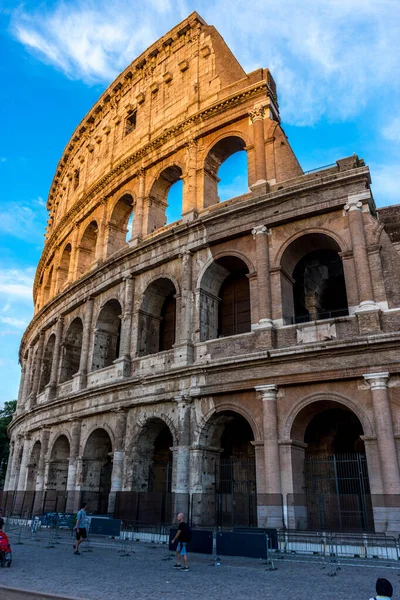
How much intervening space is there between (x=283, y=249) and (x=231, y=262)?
2336 millimetres

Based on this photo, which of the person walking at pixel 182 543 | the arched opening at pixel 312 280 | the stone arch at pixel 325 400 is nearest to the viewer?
the person walking at pixel 182 543

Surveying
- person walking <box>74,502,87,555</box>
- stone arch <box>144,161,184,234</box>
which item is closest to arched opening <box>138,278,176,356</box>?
stone arch <box>144,161,184,234</box>

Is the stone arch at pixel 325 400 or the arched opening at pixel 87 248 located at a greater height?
the arched opening at pixel 87 248

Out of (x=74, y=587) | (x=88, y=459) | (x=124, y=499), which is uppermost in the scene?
(x=88, y=459)

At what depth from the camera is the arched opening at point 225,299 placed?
15945mm

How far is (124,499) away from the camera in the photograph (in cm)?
1478

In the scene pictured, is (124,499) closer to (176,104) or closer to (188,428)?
(188,428)

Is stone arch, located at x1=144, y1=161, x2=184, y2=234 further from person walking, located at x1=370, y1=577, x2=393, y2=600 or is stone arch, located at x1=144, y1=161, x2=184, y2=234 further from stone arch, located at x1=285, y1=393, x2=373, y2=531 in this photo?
person walking, located at x1=370, y1=577, x2=393, y2=600

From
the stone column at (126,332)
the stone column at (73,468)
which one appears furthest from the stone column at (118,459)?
the stone column at (73,468)

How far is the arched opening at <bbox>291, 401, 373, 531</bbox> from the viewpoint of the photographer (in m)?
12.3

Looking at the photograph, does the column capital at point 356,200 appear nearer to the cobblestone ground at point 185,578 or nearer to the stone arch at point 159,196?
the stone arch at point 159,196

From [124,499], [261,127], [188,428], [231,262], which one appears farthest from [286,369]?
[261,127]

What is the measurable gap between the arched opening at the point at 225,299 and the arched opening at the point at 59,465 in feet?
29.1

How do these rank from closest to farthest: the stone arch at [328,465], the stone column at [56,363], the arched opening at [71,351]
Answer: the stone arch at [328,465]
the stone column at [56,363]
the arched opening at [71,351]
